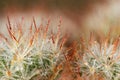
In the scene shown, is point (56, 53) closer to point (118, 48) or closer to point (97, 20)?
point (118, 48)

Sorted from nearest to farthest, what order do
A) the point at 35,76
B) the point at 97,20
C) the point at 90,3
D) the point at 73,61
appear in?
the point at 35,76
the point at 73,61
the point at 97,20
the point at 90,3

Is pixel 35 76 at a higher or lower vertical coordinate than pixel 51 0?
lower

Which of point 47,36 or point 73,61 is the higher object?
point 47,36

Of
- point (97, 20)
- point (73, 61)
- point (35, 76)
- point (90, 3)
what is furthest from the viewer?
point (90, 3)

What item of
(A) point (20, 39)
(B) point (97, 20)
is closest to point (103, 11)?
(B) point (97, 20)

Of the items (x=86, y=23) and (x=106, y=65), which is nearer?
(x=106, y=65)

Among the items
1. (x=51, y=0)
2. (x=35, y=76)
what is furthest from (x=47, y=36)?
(x=51, y=0)

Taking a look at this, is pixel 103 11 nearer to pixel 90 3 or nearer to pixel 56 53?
pixel 90 3

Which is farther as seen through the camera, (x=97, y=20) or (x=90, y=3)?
(x=90, y=3)
